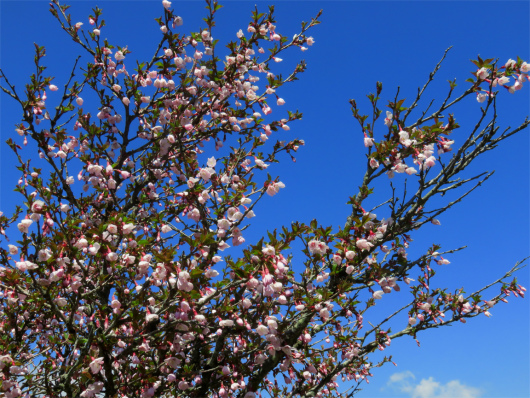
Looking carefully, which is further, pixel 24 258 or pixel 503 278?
pixel 503 278

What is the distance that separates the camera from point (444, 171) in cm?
447

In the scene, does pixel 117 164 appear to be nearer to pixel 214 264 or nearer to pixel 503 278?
pixel 214 264

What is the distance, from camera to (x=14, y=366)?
4.43m

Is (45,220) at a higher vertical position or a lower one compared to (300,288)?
higher

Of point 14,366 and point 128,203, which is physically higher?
point 128,203

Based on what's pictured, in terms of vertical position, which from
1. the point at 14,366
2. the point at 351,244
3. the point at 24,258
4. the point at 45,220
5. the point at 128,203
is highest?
the point at 128,203

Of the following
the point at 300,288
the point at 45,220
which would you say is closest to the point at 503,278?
the point at 300,288

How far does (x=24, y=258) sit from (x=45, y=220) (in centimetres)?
44

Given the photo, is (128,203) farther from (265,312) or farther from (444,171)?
(444,171)

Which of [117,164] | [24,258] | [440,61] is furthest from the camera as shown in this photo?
[117,164]

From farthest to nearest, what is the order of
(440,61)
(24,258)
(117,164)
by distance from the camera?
1. (117,164)
2. (440,61)
3. (24,258)

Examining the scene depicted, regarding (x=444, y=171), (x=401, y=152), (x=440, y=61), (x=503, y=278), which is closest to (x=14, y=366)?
(x=401, y=152)

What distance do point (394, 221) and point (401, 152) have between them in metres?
0.78

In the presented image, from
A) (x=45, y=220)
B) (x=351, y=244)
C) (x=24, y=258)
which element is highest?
(x=45, y=220)
